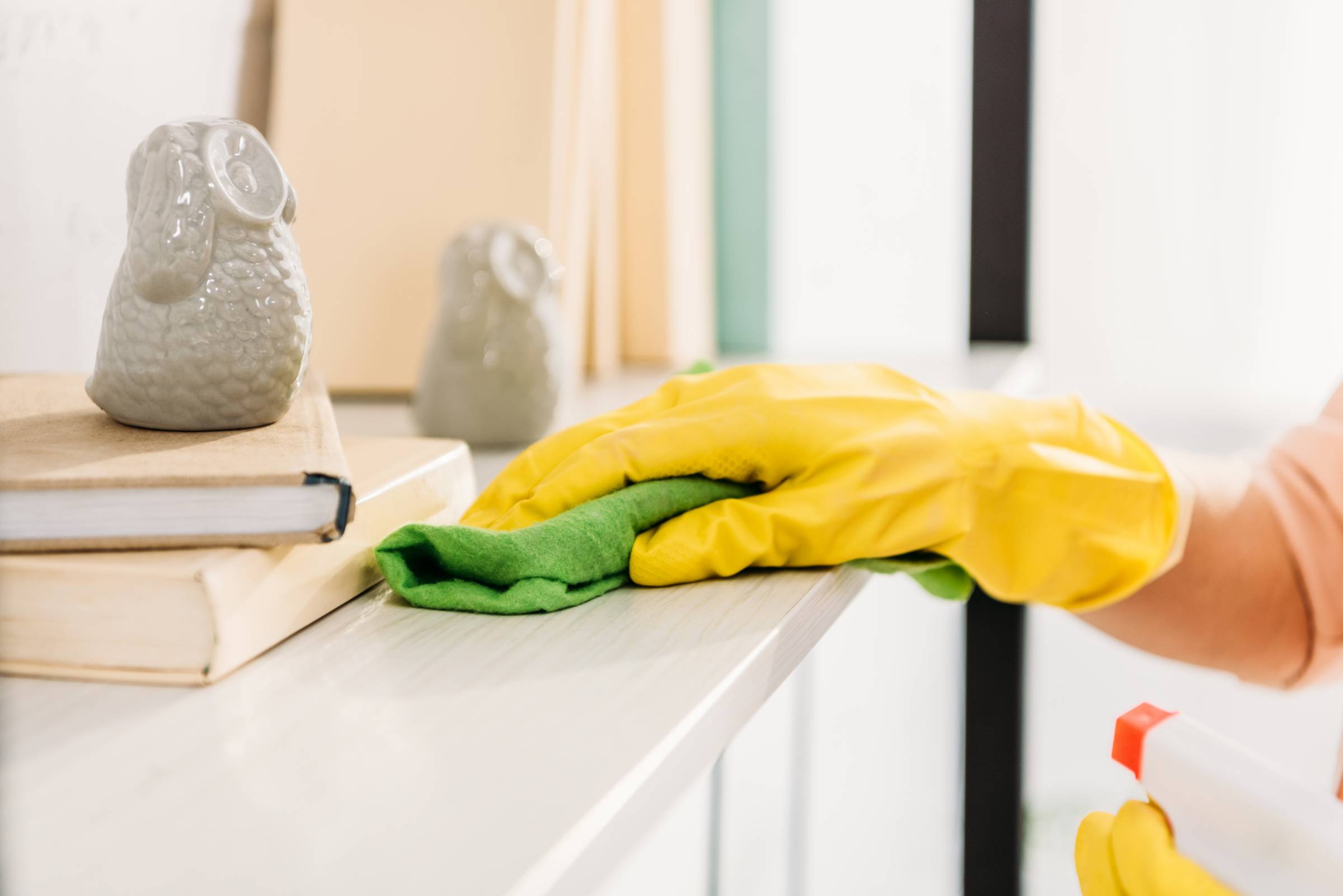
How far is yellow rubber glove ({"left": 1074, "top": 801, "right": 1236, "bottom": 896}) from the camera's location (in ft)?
1.48

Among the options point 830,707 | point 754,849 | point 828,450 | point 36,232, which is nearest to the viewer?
point 828,450

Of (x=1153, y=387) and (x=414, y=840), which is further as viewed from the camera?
Result: (x=1153, y=387)

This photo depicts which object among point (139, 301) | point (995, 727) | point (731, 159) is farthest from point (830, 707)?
point (139, 301)

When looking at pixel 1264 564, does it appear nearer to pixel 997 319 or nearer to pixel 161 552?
pixel 161 552

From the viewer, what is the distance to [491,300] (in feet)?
2.66

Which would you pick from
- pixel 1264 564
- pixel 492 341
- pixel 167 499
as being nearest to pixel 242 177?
pixel 167 499

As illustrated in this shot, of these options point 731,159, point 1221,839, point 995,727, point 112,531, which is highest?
point 731,159

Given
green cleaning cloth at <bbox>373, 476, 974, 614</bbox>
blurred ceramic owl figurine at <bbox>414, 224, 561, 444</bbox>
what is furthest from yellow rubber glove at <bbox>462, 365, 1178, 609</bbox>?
blurred ceramic owl figurine at <bbox>414, 224, 561, 444</bbox>

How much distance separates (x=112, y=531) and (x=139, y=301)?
0.13 meters

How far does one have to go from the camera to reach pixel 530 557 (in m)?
0.47

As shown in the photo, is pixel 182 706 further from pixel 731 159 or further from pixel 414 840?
pixel 731 159

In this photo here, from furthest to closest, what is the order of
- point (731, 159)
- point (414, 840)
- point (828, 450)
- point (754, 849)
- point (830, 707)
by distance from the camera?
point (731, 159), point (830, 707), point (754, 849), point (828, 450), point (414, 840)

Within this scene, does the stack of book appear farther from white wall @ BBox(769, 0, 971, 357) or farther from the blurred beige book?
white wall @ BBox(769, 0, 971, 357)

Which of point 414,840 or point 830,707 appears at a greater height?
point 414,840
